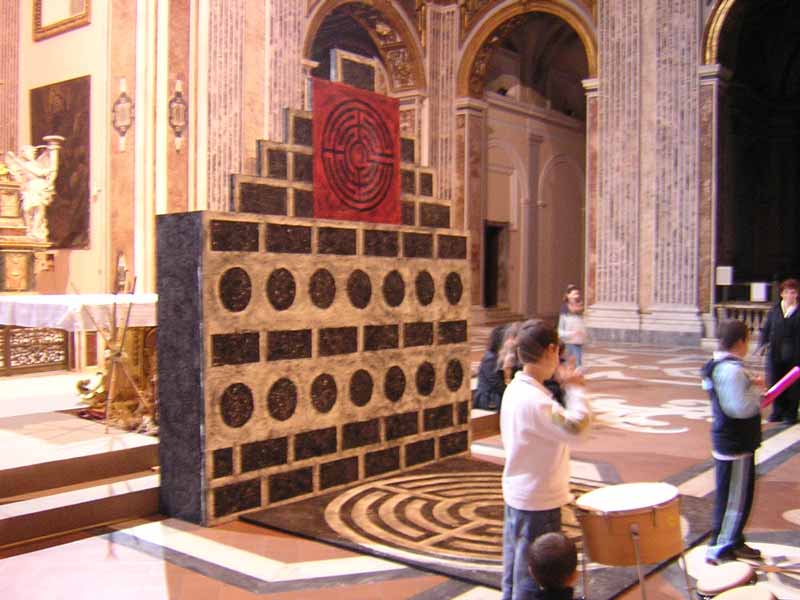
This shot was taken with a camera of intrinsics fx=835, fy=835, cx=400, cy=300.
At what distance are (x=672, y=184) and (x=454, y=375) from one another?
10.7m

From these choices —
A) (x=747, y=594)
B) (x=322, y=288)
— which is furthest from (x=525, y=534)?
(x=322, y=288)

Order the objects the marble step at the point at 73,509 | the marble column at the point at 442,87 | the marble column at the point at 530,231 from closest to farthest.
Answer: the marble step at the point at 73,509 < the marble column at the point at 442,87 < the marble column at the point at 530,231

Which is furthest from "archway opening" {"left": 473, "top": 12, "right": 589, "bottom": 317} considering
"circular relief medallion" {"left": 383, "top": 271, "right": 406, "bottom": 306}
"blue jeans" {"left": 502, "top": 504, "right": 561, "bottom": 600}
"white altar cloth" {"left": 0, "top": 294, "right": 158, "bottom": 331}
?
"blue jeans" {"left": 502, "top": 504, "right": 561, "bottom": 600}

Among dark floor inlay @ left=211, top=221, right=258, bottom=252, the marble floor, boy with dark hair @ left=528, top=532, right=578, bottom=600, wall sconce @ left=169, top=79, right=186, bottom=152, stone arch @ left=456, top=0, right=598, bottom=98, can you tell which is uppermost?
stone arch @ left=456, top=0, right=598, bottom=98

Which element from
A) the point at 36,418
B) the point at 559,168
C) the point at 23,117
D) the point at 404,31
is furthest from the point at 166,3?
the point at 559,168

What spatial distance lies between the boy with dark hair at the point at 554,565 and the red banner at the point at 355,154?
3.46 meters

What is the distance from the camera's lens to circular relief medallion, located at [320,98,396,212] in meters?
5.89

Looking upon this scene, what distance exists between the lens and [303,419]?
5.52 meters

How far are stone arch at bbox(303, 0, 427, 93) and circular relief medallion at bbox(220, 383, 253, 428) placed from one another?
15077 millimetres

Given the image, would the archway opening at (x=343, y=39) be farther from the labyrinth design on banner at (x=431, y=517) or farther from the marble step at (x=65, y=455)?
the labyrinth design on banner at (x=431, y=517)

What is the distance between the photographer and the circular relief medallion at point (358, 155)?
19.3 ft

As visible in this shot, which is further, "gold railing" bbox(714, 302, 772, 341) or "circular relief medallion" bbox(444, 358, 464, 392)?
"gold railing" bbox(714, 302, 772, 341)

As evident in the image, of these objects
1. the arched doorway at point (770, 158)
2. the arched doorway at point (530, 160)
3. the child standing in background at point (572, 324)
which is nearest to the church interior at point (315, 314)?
the arched doorway at point (770, 158)

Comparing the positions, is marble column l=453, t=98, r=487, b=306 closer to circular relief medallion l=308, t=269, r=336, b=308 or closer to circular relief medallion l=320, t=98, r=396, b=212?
circular relief medallion l=320, t=98, r=396, b=212
